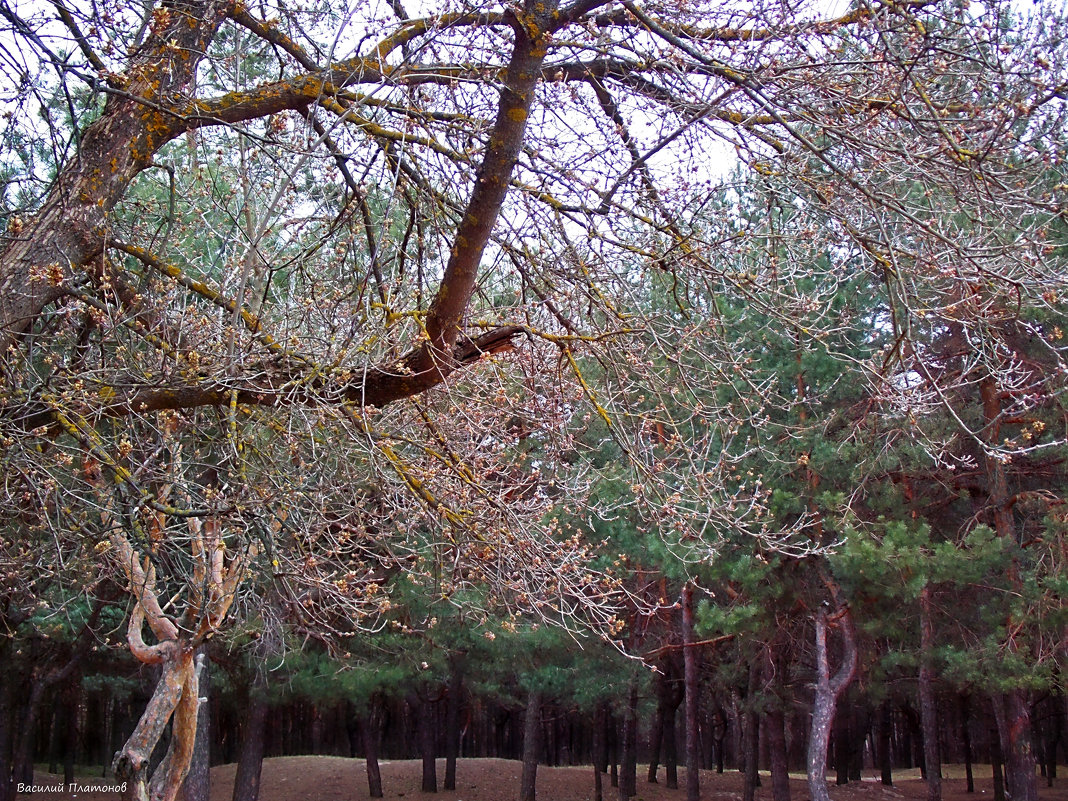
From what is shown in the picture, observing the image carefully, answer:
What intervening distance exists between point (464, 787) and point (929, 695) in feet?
36.3

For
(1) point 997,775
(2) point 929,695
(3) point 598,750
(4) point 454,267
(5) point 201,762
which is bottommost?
(1) point 997,775

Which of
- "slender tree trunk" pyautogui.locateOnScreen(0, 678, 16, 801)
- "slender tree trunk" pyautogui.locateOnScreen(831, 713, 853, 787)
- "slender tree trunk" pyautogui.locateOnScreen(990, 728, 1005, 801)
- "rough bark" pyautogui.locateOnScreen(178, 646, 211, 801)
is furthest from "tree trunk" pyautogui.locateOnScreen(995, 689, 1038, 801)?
"slender tree trunk" pyautogui.locateOnScreen(0, 678, 16, 801)

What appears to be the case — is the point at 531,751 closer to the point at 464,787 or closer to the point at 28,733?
the point at 464,787

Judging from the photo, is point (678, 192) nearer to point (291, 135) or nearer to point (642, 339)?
point (642, 339)

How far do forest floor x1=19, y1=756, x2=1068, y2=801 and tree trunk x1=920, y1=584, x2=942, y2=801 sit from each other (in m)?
3.81

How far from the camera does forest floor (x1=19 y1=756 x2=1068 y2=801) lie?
829 inches

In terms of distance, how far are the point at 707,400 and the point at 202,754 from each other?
A: 9036mm

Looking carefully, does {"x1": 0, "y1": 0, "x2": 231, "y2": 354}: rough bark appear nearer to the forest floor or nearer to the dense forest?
the dense forest

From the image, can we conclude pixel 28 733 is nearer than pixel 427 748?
Yes

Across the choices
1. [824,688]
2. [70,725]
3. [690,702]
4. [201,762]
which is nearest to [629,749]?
[690,702]

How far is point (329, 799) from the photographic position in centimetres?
2080

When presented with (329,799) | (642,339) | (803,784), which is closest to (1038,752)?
(803,784)

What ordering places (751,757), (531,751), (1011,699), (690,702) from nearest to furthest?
(1011,699) → (690,702) → (751,757) → (531,751)

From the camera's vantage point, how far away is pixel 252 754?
54.2 ft
